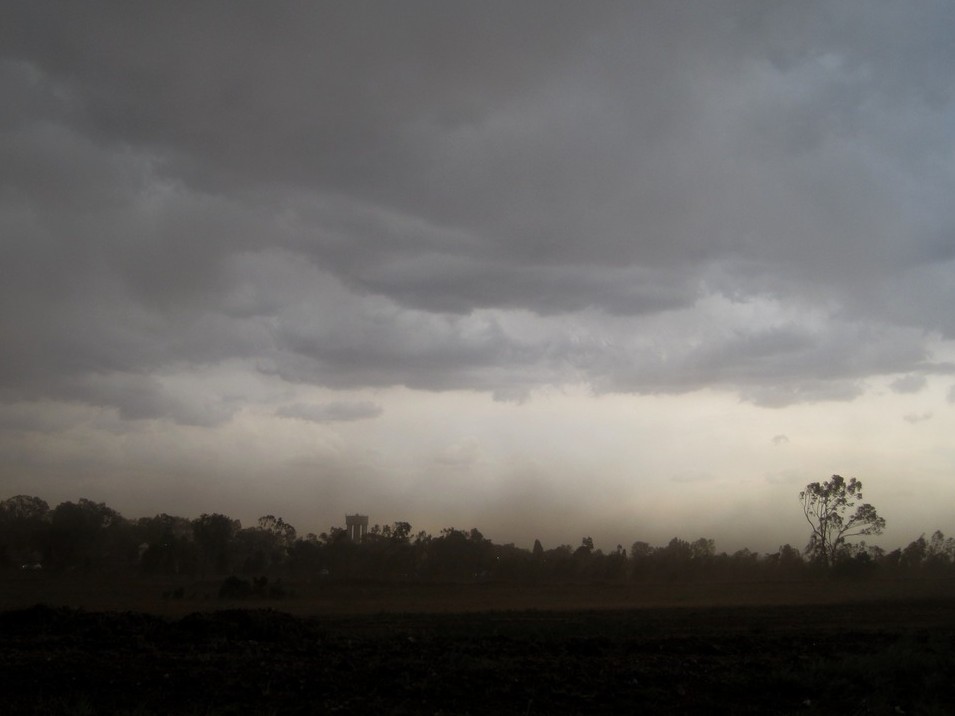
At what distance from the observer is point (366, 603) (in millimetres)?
56688

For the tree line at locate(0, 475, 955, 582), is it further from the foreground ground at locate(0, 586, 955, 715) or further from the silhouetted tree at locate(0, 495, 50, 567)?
the foreground ground at locate(0, 586, 955, 715)

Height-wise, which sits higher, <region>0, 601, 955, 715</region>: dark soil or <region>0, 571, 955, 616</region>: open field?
<region>0, 601, 955, 715</region>: dark soil

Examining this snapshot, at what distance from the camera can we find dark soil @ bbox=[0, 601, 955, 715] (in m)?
14.8

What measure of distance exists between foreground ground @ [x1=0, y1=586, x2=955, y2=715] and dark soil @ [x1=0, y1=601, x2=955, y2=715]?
0.16 feet

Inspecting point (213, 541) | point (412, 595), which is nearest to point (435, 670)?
point (412, 595)

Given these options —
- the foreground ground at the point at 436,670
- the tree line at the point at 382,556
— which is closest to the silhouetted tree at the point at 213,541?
the tree line at the point at 382,556

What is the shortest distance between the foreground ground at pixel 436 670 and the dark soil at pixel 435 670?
0.05 metres

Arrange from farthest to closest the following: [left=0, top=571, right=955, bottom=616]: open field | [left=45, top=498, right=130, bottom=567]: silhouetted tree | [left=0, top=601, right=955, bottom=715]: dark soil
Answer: [left=45, top=498, right=130, bottom=567]: silhouetted tree → [left=0, top=571, right=955, bottom=616]: open field → [left=0, top=601, right=955, bottom=715]: dark soil

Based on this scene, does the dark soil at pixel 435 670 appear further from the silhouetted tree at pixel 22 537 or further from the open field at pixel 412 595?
the silhouetted tree at pixel 22 537

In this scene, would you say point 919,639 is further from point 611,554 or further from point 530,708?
point 611,554

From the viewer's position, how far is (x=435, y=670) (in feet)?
57.1

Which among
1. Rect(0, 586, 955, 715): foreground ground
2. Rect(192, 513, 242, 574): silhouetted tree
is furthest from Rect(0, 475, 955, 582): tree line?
Rect(0, 586, 955, 715): foreground ground

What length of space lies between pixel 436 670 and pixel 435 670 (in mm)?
27

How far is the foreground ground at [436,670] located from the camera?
14.8 meters
